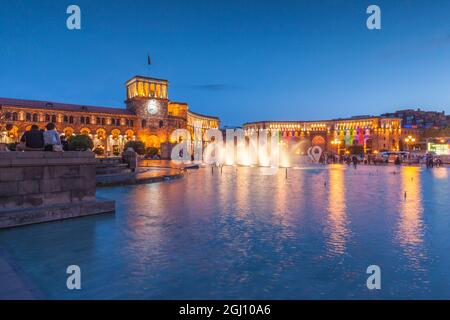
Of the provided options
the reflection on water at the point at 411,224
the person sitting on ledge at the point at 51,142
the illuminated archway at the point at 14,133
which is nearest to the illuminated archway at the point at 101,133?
the illuminated archway at the point at 14,133

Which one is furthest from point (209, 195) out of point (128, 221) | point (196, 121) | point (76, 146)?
point (196, 121)

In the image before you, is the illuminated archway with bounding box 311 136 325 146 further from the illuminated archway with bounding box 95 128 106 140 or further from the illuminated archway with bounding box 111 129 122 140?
the illuminated archway with bounding box 95 128 106 140

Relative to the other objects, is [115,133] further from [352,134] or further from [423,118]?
[423,118]

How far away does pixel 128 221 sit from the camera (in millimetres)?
9984

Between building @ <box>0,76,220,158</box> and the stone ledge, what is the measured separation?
63843mm

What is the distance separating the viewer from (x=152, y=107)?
318 ft

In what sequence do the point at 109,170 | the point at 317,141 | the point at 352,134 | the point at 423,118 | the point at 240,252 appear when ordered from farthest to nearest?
the point at 423,118
the point at 317,141
the point at 352,134
the point at 109,170
the point at 240,252

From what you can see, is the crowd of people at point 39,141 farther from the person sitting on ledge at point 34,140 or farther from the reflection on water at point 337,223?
the reflection on water at point 337,223

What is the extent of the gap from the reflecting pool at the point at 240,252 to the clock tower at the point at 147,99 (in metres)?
87.8

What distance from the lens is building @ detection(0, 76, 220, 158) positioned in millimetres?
78250

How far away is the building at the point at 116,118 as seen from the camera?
7825 cm

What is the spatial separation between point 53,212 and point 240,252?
18.9ft

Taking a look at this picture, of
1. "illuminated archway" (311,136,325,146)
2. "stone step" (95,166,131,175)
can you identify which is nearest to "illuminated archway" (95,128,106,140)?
"stone step" (95,166,131,175)

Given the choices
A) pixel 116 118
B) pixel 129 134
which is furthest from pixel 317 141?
pixel 116 118
